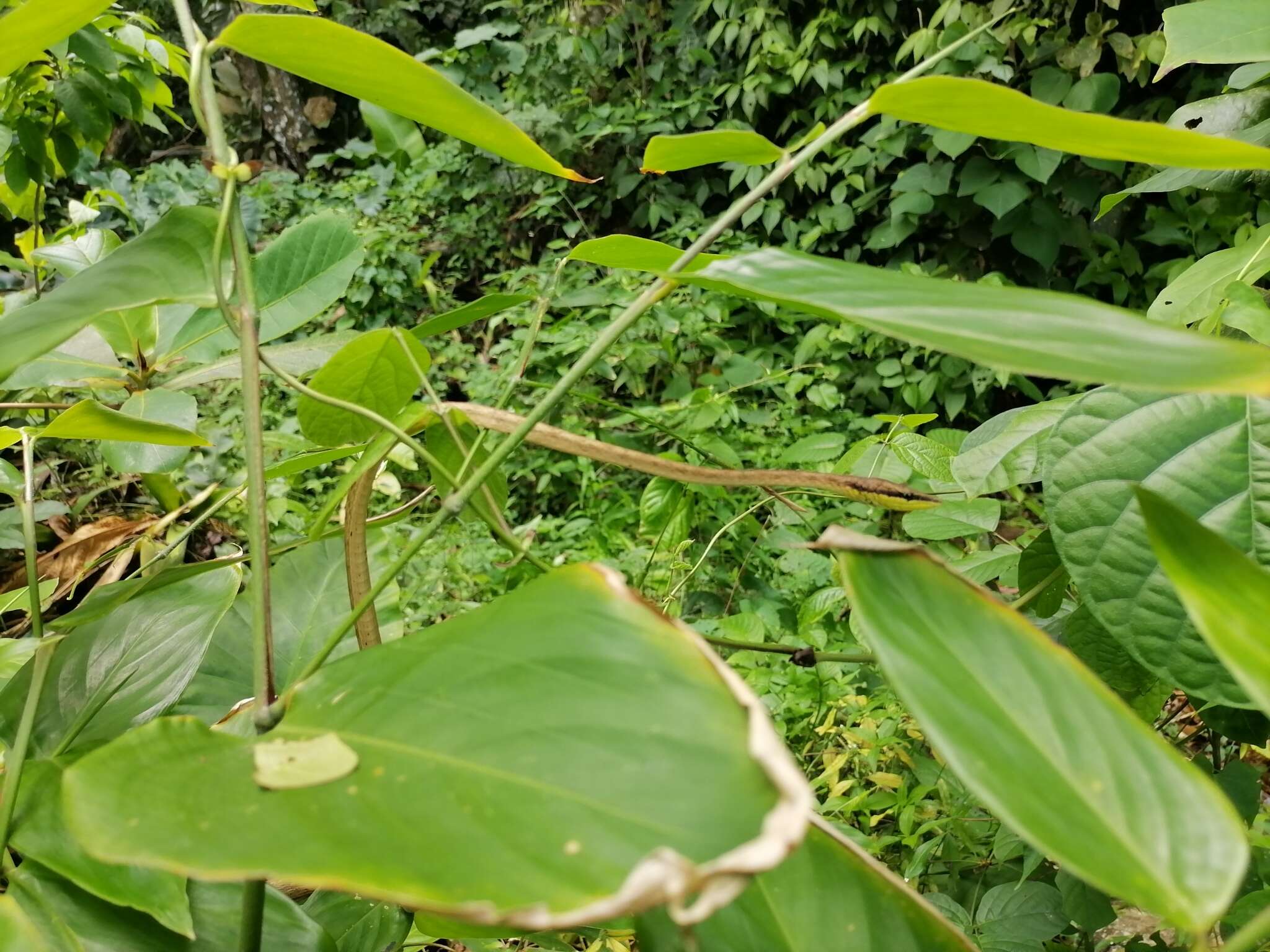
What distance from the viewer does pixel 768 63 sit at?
94.4 inches

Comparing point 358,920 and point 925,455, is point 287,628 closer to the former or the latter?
point 358,920

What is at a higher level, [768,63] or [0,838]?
[768,63]

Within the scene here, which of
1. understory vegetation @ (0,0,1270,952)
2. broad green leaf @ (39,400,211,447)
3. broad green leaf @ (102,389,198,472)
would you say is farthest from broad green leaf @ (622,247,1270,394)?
broad green leaf @ (102,389,198,472)

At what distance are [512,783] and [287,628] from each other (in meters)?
0.31

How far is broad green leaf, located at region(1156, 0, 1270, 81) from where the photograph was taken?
389mm

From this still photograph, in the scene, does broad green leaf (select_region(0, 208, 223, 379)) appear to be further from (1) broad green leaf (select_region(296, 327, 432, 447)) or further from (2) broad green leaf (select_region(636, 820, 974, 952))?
(2) broad green leaf (select_region(636, 820, 974, 952))

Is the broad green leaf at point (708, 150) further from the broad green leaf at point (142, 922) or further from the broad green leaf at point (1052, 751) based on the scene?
the broad green leaf at point (142, 922)

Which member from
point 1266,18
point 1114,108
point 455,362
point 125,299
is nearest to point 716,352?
point 455,362

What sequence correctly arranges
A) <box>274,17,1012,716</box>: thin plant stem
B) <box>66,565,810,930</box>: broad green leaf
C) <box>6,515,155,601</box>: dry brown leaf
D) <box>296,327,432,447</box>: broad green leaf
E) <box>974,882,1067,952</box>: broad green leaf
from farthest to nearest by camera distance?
1. <box>6,515,155,601</box>: dry brown leaf
2. <box>974,882,1067,952</box>: broad green leaf
3. <box>296,327,432,447</box>: broad green leaf
4. <box>274,17,1012,716</box>: thin plant stem
5. <box>66,565,810,930</box>: broad green leaf

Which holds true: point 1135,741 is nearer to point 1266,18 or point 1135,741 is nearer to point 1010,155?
point 1266,18

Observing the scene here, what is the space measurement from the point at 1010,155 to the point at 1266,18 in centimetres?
184

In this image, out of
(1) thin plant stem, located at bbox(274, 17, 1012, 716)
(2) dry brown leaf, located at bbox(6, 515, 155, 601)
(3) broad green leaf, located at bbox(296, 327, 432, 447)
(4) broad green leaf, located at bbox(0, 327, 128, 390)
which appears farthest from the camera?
(2) dry brown leaf, located at bbox(6, 515, 155, 601)

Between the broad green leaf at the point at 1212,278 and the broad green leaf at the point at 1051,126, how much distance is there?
0.24 meters

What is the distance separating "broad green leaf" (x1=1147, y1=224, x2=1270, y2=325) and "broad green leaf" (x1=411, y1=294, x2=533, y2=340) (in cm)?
33
